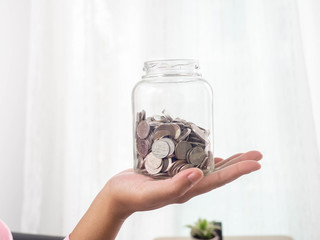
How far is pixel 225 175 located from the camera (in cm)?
65

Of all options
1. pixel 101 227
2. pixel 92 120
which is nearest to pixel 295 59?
pixel 92 120

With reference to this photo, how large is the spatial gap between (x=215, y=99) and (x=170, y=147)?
Answer: 1.07 metres

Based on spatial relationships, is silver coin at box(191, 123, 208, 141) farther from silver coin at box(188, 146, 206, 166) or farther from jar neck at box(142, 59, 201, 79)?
jar neck at box(142, 59, 201, 79)

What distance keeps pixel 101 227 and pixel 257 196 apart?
1.15 m

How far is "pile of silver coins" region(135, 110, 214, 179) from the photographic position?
26.2 inches

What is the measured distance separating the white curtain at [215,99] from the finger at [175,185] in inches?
44.1

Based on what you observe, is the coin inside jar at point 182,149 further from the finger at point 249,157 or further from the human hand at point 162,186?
the finger at point 249,157

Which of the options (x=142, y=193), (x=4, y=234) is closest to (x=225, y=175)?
(x=142, y=193)

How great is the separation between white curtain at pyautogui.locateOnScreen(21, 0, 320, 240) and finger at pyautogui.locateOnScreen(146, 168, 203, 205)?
44.1 inches

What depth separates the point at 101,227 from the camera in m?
0.71

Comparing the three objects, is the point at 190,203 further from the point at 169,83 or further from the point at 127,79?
the point at 169,83

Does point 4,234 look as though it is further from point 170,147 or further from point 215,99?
point 215,99

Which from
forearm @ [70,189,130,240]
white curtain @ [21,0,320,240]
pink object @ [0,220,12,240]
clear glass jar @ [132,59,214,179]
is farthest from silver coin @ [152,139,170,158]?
white curtain @ [21,0,320,240]

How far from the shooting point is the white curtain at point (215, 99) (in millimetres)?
1573
